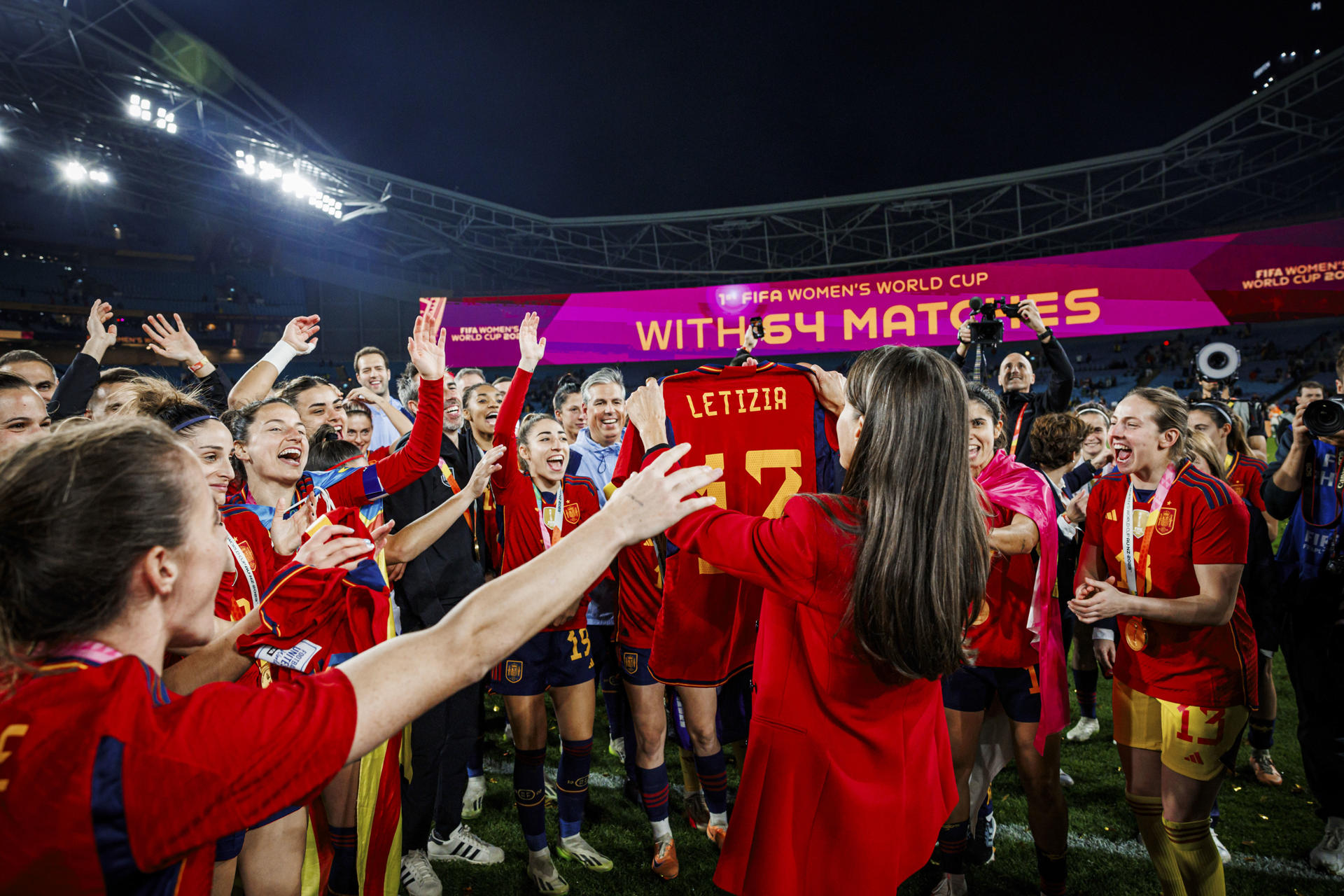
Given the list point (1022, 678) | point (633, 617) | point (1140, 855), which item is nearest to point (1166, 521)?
point (1022, 678)

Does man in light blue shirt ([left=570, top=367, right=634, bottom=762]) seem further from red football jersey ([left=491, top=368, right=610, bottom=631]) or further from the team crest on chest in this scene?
the team crest on chest

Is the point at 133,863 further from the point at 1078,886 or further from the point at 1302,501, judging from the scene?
the point at 1302,501

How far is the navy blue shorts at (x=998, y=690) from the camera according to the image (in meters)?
3.06

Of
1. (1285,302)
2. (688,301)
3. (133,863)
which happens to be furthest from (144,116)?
(1285,302)

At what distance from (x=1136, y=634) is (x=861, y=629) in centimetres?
198

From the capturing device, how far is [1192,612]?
260cm

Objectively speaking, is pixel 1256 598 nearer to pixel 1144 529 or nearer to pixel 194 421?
pixel 1144 529

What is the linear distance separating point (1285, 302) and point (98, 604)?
84.7 ft

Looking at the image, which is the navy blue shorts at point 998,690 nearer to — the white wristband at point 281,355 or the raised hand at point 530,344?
the raised hand at point 530,344

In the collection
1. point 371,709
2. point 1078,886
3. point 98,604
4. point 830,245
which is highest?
point 830,245

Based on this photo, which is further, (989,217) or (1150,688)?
(989,217)

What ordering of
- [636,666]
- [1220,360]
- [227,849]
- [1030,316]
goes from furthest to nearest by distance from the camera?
[1220,360] → [1030,316] → [636,666] → [227,849]

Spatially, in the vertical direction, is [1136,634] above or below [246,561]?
below

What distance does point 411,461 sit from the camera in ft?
10.6
